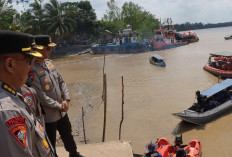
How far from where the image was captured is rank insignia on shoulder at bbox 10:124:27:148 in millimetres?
1215

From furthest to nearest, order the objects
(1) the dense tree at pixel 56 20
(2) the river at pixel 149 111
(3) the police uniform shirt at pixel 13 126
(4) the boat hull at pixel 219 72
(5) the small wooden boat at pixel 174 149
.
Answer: (1) the dense tree at pixel 56 20 < (4) the boat hull at pixel 219 72 < (2) the river at pixel 149 111 < (5) the small wooden boat at pixel 174 149 < (3) the police uniform shirt at pixel 13 126

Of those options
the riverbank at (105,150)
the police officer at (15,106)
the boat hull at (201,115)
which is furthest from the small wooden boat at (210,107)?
the police officer at (15,106)

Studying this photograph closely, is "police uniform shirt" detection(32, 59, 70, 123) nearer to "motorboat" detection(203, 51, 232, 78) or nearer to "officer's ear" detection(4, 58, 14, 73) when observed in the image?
"officer's ear" detection(4, 58, 14, 73)

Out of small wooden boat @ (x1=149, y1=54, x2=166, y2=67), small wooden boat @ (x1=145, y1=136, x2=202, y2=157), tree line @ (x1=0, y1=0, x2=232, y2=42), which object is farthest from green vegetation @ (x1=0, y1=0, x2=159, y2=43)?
small wooden boat @ (x1=145, y1=136, x2=202, y2=157)

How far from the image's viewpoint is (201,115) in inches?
357

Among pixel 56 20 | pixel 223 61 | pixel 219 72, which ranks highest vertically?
pixel 56 20

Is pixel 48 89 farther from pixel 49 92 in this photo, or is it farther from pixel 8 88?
pixel 8 88

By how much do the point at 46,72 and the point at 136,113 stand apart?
8543mm

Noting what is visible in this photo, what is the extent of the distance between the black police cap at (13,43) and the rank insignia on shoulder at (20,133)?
491 mm

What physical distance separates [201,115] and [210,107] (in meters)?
1.01

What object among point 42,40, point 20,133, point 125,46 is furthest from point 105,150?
point 125,46

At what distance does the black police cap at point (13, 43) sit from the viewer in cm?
136

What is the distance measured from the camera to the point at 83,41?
46.6 m

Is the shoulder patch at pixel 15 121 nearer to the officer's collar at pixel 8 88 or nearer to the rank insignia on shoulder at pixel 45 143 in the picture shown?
the officer's collar at pixel 8 88
